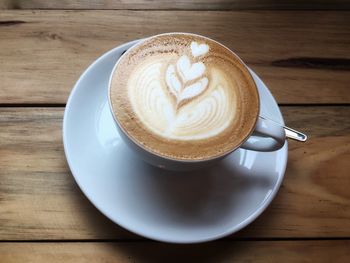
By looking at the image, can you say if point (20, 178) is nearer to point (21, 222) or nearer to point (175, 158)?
point (21, 222)

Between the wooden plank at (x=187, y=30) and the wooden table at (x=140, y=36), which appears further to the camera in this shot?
the wooden plank at (x=187, y=30)

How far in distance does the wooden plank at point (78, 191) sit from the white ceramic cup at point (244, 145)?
0.10m

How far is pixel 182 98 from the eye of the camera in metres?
0.61

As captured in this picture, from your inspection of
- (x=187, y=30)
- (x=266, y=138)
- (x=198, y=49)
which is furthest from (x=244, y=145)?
(x=187, y=30)

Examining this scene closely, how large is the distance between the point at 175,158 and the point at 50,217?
0.19 m

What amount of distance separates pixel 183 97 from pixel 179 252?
A: 21 centimetres

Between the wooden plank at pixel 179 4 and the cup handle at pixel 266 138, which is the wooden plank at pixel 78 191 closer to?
the cup handle at pixel 266 138

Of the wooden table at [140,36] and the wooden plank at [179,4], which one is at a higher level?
the wooden plank at [179,4]

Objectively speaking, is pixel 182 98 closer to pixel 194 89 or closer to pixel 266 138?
pixel 194 89

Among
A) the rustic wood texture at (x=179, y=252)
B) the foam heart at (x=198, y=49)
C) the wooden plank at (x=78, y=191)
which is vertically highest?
the foam heart at (x=198, y=49)

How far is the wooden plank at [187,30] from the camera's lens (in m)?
0.72

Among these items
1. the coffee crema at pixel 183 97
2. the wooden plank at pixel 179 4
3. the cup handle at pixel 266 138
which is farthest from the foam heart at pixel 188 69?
the wooden plank at pixel 179 4

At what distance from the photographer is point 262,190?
24.9 inches

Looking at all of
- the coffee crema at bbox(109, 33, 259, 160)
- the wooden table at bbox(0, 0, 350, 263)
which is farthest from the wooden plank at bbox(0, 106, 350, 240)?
the coffee crema at bbox(109, 33, 259, 160)
